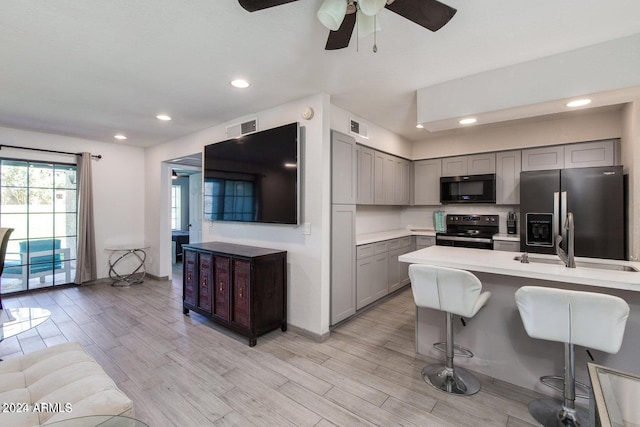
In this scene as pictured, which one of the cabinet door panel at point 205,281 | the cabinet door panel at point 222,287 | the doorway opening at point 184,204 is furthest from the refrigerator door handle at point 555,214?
the doorway opening at point 184,204

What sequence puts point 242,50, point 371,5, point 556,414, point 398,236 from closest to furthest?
point 371,5 < point 556,414 < point 242,50 < point 398,236

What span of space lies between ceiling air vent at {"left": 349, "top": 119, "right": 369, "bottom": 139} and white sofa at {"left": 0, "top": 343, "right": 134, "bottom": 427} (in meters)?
3.38

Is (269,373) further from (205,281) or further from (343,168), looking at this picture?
(343,168)

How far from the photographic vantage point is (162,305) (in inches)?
163

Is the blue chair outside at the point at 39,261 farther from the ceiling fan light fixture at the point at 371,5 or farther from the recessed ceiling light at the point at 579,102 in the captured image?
the recessed ceiling light at the point at 579,102

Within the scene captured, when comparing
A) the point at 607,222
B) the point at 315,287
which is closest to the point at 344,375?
the point at 315,287

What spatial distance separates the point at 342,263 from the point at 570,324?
6.84 feet

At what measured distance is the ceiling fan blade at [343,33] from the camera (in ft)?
5.30

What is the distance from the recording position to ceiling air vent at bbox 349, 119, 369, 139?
3.76 m

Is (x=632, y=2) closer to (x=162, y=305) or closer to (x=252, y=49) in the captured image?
(x=252, y=49)

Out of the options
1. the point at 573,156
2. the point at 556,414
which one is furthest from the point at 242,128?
the point at 573,156

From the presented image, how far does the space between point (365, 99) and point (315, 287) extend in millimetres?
2223

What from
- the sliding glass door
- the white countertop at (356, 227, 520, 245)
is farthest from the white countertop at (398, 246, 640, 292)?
the sliding glass door

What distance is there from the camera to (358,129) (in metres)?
3.87
